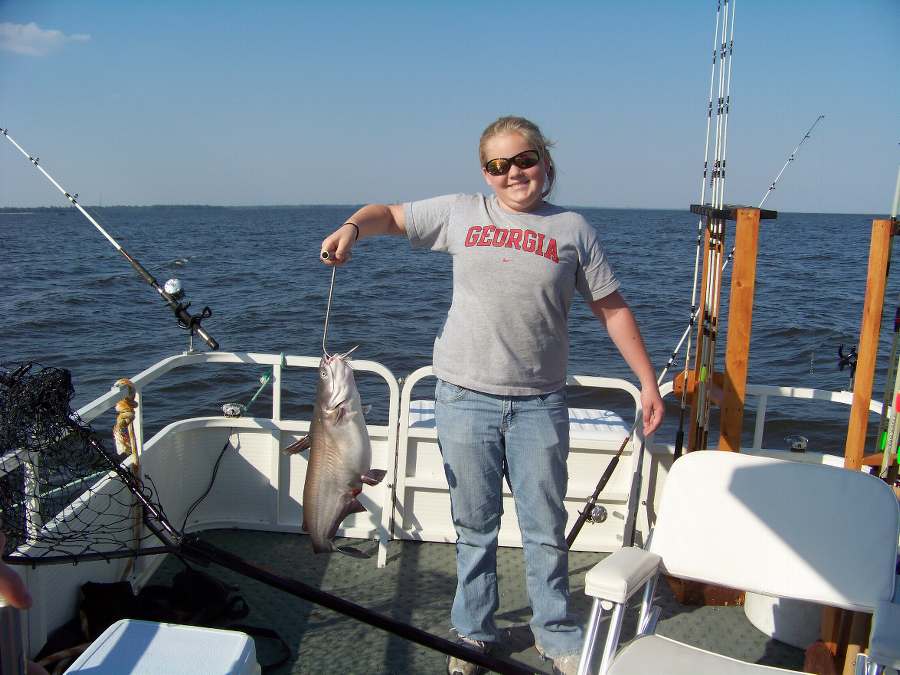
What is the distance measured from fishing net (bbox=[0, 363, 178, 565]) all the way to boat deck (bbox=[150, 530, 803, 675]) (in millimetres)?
861

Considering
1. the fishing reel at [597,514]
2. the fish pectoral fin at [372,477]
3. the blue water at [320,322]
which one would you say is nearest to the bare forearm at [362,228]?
the fish pectoral fin at [372,477]

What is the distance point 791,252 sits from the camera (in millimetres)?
40906

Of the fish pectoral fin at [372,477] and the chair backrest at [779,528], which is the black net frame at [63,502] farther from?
the chair backrest at [779,528]

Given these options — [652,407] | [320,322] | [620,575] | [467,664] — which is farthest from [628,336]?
[320,322]

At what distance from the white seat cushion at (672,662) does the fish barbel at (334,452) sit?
3.46 ft

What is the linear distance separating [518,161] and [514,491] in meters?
1.33

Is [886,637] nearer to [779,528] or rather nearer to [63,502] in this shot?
[779,528]

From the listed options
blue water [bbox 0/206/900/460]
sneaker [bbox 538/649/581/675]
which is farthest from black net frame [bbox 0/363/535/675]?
blue water [bbox 0/206/900/460]

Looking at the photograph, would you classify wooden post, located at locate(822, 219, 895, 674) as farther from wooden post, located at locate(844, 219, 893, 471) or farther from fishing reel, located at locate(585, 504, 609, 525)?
fishing reel, located at locate(585, 504, 609, 525)

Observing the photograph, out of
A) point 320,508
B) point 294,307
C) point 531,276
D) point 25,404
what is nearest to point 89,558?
point 25,404

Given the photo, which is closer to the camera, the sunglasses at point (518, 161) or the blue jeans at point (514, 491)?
the sunglasses at point (518, 161)

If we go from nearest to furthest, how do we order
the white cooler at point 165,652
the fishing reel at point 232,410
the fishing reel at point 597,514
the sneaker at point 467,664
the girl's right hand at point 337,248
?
the white cooler at point 165,652, the girl's right hand at point 337,248, the sneaker at point 467,664, the fishing reel at point 597,514, the fishing reel at point 232,410

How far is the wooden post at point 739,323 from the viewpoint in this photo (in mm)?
3639

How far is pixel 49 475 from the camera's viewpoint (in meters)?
3.29
